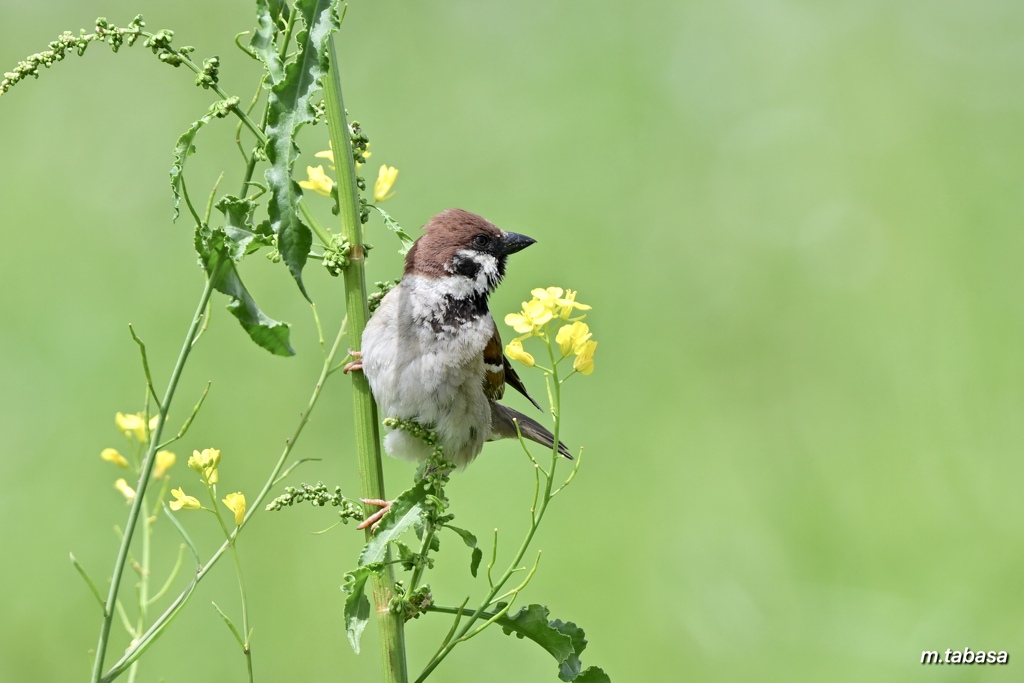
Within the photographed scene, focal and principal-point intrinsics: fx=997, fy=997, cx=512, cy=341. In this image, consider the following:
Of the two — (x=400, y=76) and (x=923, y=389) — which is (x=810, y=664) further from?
(x=400, y=76)

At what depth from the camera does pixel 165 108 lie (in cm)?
529

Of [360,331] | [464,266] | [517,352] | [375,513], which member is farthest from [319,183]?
[464,266]

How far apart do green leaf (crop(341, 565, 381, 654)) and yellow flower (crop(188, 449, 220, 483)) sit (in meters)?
0.32

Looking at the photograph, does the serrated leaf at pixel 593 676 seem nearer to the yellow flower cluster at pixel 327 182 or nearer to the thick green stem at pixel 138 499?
the thick green stem at pixel 138 499

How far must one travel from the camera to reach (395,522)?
4.63ft

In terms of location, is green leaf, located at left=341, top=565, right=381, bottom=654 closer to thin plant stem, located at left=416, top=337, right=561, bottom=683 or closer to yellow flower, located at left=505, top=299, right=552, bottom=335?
thin plant stem, located at left=416, top=337, right=561, bottom=683

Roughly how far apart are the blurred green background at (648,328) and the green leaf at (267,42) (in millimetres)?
2289

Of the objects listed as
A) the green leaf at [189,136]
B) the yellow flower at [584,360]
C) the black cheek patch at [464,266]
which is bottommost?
the green leaf at [189,136]

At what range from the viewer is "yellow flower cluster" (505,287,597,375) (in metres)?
1.53

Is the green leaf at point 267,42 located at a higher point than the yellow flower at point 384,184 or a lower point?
→ lower

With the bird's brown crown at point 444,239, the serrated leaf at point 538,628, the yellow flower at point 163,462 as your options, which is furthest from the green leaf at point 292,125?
the bird's brown crown at point 444,239

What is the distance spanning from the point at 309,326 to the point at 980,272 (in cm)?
324

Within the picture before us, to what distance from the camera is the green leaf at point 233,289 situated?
1188 mm

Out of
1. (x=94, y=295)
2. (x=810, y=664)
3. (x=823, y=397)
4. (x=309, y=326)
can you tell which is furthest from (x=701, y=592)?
(x=94, y=295)
